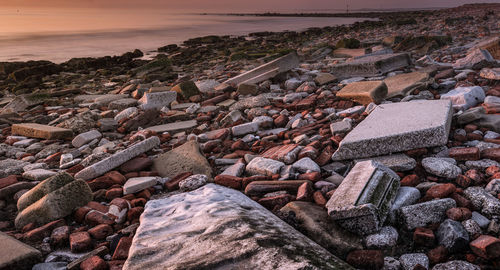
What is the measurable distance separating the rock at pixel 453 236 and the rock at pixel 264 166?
126 cm

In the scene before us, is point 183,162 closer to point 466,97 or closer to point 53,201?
point 53,201

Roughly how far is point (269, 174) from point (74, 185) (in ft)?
4.70

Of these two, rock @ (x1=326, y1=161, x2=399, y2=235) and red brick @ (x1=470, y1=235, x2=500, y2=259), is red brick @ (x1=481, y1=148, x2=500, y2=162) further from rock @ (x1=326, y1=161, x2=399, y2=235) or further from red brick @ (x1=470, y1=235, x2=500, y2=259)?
red brick @ (x1=470, y1=235, x2=500, y2=259)

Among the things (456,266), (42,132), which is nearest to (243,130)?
(456,266)

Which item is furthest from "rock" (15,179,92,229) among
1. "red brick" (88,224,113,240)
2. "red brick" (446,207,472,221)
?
"red brick" (446,207,472,221)

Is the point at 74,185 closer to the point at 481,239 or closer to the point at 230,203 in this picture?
the point at 230,203

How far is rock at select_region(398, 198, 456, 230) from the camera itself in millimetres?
1778

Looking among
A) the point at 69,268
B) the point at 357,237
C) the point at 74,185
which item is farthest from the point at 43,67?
the point at 357,237

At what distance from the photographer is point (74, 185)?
244cm

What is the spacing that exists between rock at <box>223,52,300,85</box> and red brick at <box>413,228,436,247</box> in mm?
4735

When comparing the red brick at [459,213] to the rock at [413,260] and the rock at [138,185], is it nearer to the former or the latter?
the rock at [413,260]

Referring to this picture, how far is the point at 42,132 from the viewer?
4.58 metres

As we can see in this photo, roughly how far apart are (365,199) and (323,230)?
29cm

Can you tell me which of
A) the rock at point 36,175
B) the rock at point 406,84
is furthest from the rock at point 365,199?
the rock at point 36,175
